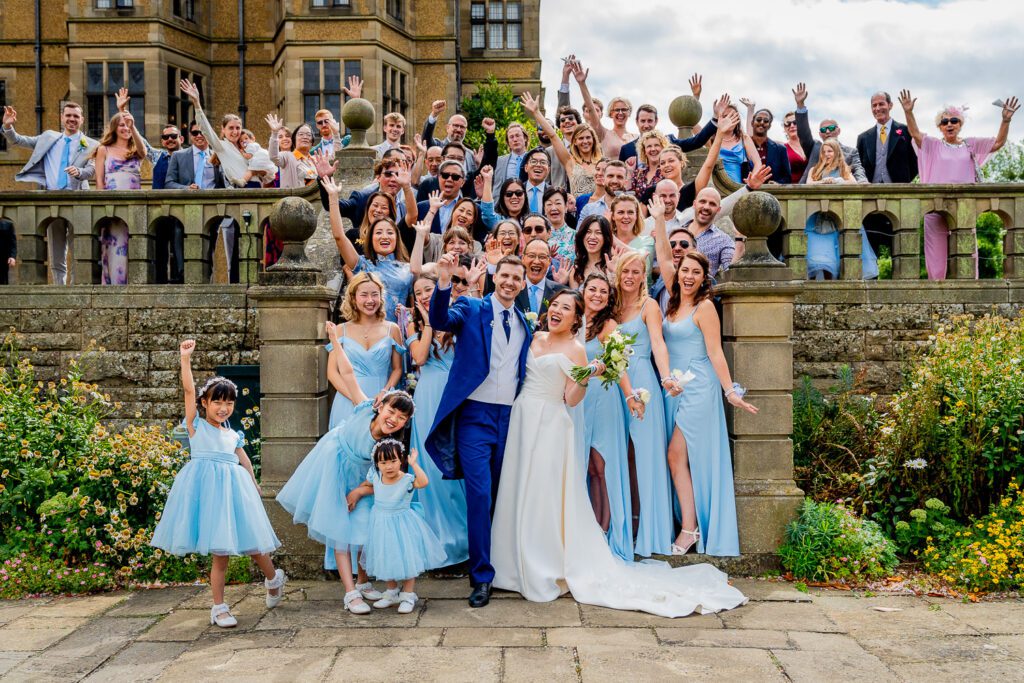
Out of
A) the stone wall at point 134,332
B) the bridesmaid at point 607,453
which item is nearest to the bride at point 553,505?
the bridesmaid at point 607,453

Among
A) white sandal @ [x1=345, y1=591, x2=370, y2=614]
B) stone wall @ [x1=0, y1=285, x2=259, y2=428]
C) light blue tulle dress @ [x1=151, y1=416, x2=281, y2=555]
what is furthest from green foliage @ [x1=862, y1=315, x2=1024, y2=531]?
stone wall @ [x1=0, y1=285, x2=259, y2=428]

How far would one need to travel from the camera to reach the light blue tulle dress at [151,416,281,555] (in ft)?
18.3

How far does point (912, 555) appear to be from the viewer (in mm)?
7027

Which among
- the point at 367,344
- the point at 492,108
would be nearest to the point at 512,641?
the point at 367,344

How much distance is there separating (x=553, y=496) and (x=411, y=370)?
1555 millimetres

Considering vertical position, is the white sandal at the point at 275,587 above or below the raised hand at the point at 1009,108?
below

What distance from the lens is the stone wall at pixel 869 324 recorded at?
32.6 ft

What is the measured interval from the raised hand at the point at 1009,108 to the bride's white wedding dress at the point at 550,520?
6.83m

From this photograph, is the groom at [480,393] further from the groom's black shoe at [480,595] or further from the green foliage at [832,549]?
the green foliage at [832,549]

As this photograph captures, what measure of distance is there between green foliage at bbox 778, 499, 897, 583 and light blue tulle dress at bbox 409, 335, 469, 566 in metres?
2.32

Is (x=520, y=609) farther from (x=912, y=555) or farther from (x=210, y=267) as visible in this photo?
(x=210, y=267)

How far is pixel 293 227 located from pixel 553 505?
9.10ft

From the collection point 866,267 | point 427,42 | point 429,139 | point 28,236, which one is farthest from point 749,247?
point 427,42

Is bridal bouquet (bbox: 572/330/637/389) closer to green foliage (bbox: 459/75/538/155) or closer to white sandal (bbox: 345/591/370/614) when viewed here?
white sandal (bbox: 345/591/370/614)
